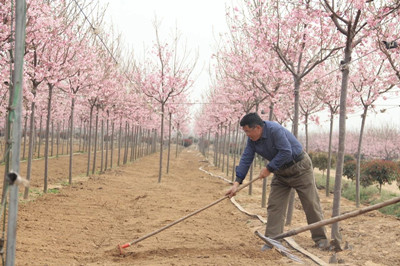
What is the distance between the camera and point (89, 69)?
40.4ft

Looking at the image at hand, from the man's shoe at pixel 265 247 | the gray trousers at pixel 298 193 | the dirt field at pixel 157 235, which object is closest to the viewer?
the dirt field at pixel 157 235

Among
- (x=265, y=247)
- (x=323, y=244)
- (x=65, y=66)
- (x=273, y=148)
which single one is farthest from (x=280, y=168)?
(x=65, y=66)

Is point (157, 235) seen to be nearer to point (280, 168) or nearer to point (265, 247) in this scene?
point (265, 247)

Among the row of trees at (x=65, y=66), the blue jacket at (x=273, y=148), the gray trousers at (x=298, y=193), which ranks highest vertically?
the row of trees at (x=65, y=66)

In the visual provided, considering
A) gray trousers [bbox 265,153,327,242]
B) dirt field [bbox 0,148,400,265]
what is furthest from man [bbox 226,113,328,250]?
dirt field [bbox 0,148,400,265]

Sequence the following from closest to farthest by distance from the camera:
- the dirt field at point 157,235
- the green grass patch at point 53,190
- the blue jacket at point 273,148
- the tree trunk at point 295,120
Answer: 1. the dirt field at point 157,235
2. the blue jacket at point 273,148
3. the tree trunk at point 295,120
4. the green grass patch at point 53,190

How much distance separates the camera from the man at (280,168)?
16.5 feet

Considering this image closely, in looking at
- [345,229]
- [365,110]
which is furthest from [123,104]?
[345,229]

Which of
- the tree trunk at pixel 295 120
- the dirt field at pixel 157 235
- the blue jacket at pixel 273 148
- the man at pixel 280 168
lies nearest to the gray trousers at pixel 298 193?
the man at pixel 280 168

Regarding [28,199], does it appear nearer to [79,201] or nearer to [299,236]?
[79,201]

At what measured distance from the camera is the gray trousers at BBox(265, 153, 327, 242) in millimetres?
5320

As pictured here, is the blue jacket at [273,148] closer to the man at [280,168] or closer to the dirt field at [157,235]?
the man at [280,168]

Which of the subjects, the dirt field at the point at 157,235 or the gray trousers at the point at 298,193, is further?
the gray trousers at the point at 298,193

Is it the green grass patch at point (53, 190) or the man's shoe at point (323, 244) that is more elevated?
the man's shoe at point (323, 244)
